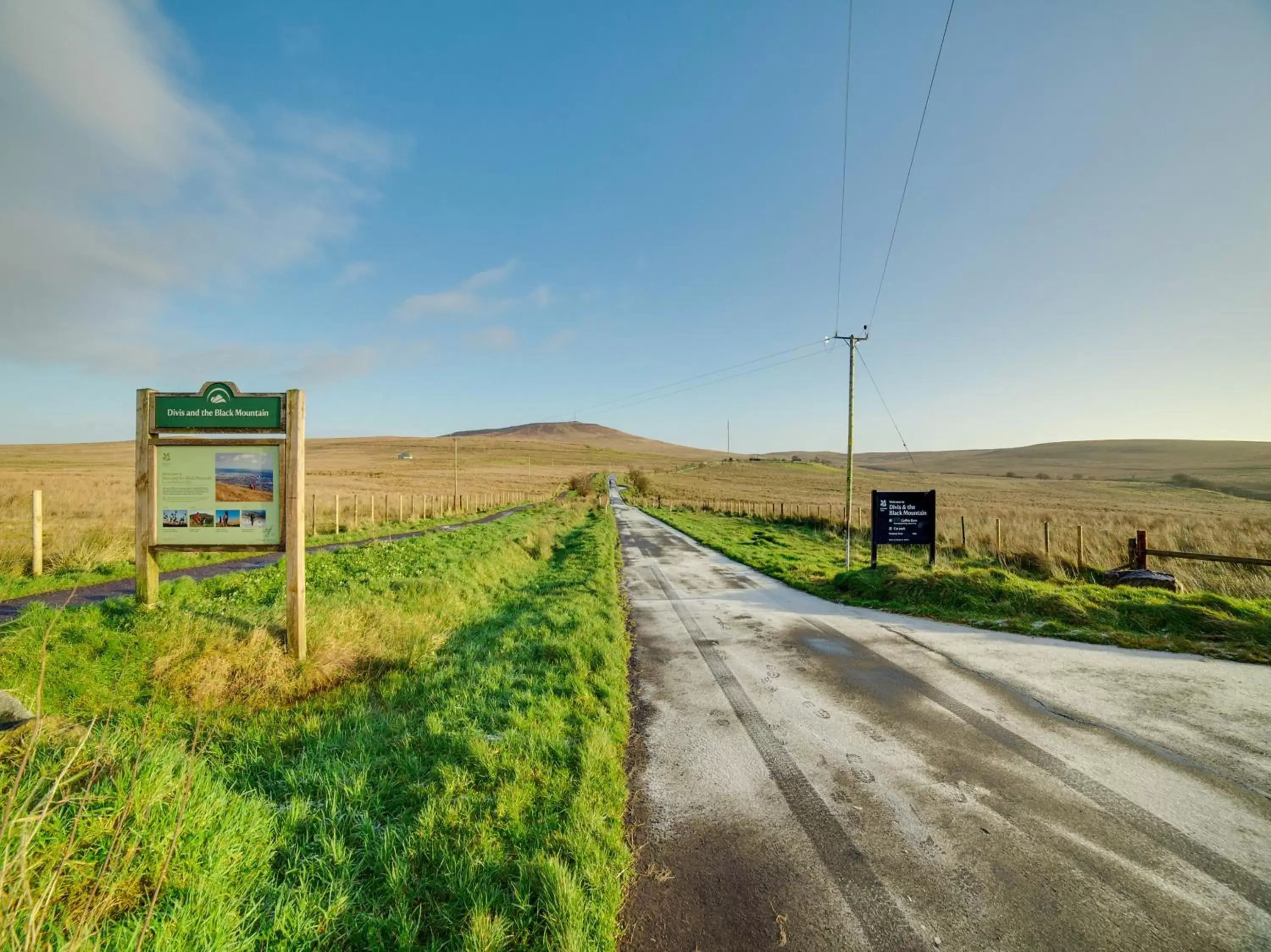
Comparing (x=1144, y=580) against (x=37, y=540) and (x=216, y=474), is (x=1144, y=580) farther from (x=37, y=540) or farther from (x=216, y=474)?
(x=37, y=540)

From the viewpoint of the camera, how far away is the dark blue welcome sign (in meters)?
14.4

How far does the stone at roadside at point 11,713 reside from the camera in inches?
136

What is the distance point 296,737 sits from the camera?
4938mm

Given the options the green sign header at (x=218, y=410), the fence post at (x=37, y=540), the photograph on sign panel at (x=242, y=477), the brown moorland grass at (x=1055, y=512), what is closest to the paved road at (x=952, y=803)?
the photograph on sign panel at (x=242, y=477)

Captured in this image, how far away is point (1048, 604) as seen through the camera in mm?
9664

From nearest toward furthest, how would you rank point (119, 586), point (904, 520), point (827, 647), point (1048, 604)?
point (827, 647), point (1048, 604), point (119, 586), point (904, 520)

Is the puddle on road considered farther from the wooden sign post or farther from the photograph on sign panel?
the photograph on sign panel

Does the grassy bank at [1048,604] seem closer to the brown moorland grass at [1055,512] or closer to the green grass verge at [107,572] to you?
the brown moorland grass at [1055,512]

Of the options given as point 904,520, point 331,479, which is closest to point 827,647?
point 904,520

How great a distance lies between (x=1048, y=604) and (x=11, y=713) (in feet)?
44.0

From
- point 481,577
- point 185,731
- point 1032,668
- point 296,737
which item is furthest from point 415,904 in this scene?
point 481,577

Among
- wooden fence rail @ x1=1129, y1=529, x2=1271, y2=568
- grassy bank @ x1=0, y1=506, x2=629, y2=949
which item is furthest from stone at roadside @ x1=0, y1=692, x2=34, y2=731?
wooden fence rail @ x1=1129, y1=529, x2=1271, y2=568

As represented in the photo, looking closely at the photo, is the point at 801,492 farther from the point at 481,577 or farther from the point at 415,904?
the point at 415,904

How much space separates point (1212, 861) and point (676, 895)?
3511 mm
